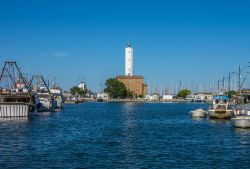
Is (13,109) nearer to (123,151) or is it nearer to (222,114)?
(222,114)

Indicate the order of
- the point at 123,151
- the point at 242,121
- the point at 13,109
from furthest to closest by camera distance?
the point at 13,109 → the point at 242,121 → the point at 123,151

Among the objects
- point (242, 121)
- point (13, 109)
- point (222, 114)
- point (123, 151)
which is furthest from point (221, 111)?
point (123, 151)

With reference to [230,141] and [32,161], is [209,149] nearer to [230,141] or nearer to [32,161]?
[230,141]

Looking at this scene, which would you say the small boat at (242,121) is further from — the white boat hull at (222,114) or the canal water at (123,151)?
the white boat hull at (222,114)

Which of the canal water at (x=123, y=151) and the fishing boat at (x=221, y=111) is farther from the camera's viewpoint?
the fishing boat at (x=221, y=111)

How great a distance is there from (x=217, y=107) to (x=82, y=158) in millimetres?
65187

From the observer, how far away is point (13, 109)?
4112 inches

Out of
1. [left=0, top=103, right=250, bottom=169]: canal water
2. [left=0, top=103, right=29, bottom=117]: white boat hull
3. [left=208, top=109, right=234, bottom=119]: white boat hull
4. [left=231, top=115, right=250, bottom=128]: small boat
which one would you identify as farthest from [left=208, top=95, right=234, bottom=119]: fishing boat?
[left=0, top=103, right=29, bottom=117]: white boat hull

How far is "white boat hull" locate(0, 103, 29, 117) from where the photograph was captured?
339ft

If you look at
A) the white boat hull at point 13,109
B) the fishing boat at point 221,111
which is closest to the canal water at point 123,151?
the fishing boat at point 221,111

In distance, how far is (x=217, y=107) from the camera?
105m

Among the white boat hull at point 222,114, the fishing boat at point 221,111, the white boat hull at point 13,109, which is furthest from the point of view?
the white boat hull at point 13,109

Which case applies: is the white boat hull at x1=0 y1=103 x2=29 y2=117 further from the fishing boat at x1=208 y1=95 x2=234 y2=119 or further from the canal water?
the fishing boat at x1=208 y1=95 x2=234 y2=119

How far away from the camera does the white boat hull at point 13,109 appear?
103 m
